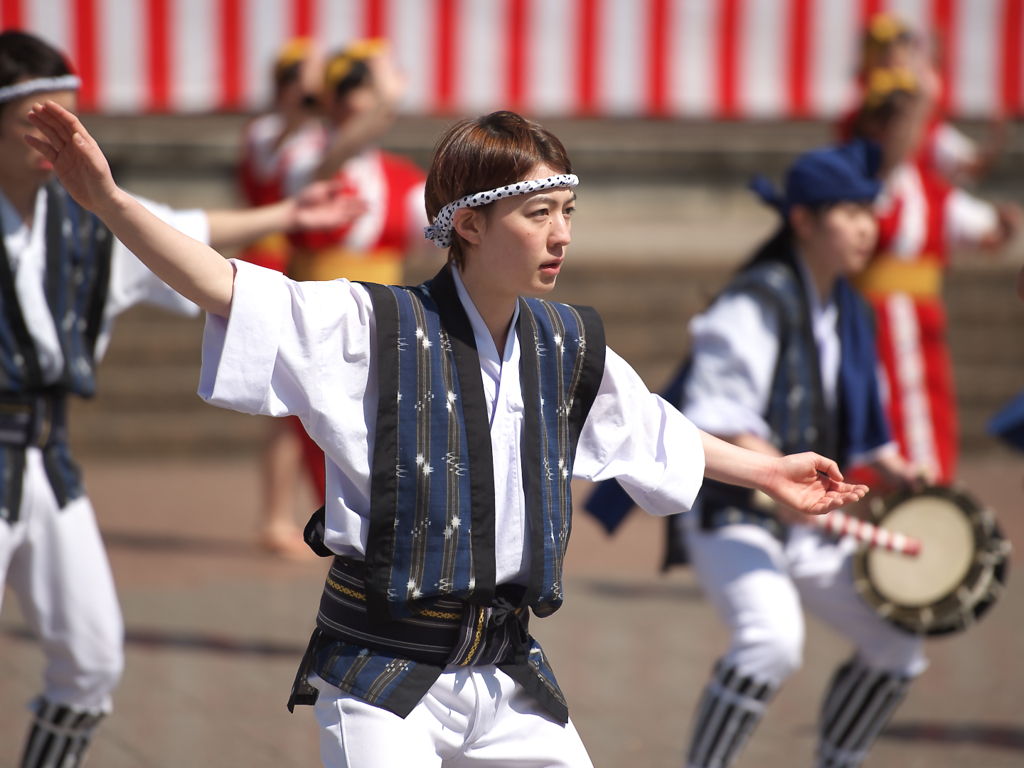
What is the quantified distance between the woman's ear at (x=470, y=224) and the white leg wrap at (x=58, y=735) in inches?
65.7

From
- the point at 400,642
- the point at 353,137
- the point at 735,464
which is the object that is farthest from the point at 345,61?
the point at 400,642

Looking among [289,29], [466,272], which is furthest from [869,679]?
[289,29]

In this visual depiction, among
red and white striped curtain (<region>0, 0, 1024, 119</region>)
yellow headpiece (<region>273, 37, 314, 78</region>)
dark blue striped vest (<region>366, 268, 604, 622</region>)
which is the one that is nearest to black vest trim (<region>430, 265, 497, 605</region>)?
dark blue striped vest (<region>366, 268, 604, 622</region>)

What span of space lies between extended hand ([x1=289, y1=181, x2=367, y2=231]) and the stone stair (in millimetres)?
5089

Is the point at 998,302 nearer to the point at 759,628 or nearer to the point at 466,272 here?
the point at 759,628

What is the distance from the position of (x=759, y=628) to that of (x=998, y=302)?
23.8ft

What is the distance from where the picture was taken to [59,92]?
10.7 feet

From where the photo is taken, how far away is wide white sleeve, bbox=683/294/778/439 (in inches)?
140

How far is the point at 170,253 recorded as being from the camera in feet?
6.91

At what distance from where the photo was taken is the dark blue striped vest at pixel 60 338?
3.18 metres

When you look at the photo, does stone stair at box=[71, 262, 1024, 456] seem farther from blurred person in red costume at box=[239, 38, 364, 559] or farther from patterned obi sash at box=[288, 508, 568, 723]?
patterned obi sash at box=[288, 508, 568, 723]

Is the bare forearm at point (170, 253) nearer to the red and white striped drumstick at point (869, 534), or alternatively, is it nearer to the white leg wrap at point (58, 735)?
the white leg wrap at point (58, 735)

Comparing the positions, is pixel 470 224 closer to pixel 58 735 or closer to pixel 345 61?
pixel 58 735

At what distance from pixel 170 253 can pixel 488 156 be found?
0.56 m
